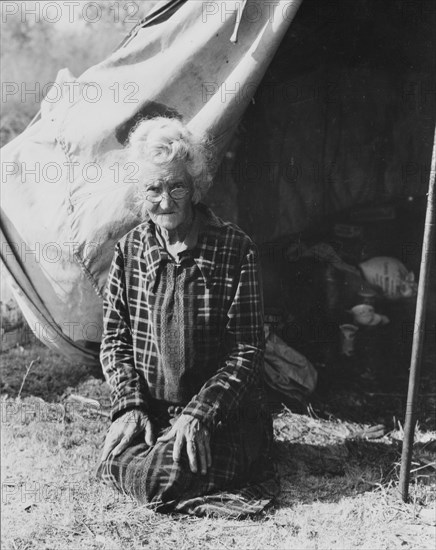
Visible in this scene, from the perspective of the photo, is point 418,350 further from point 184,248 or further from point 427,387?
point 427,387

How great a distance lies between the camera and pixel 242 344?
2508 millimetres

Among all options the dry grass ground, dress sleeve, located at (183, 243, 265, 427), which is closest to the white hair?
dress sleeve, located at (183, 243, 265, 427)

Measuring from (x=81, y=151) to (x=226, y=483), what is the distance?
1628 mm

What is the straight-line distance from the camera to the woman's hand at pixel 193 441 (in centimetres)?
236

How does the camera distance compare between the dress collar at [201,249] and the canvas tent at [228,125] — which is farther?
the canvas tent at [228,125]

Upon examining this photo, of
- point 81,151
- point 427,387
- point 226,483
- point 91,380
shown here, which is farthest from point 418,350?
point 91,380

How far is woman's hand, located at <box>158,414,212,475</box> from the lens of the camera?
2.36m

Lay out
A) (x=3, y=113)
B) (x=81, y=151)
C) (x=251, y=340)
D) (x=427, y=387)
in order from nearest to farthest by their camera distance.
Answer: (x=251, y=340), (x=81, y=151), (x=427, y=387), (x=3, y=113)

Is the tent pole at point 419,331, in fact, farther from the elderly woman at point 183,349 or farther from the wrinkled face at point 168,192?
the wrinkled face at point 168,192

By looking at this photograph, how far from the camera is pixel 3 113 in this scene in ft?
25.2

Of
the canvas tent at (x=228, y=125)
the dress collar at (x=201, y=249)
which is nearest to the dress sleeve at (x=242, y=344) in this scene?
the dress collar at (x=201, y=249)

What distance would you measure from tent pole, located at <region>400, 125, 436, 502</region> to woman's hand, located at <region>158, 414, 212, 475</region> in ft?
2.49

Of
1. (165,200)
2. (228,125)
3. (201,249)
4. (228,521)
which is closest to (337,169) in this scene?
(228,125)

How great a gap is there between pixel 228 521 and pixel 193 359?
1.98ft
